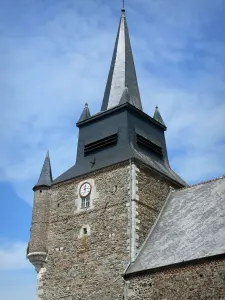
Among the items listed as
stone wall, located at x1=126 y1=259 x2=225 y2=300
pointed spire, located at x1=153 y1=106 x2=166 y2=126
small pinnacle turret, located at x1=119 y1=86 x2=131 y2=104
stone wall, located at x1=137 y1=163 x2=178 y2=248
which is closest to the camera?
stone wall, located at x1=126 y1=259 x2=225 y2=300

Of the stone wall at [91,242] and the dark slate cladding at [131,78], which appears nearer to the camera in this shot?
the stone wall at [91,242]

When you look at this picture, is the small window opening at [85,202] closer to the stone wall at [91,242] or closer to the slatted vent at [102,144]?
the stone wall at [91,242]

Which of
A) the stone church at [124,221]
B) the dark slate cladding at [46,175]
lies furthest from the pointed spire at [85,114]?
the dark slate cladding at [46,175]

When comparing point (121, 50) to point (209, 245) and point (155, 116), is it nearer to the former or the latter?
point (155, 116)

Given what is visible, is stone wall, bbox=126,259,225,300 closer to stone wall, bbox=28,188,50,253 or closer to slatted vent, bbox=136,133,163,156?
stone wall, bbox=28,188,50,253

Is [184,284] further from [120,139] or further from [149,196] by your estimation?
[120,139]

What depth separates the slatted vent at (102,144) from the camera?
73.4 feet

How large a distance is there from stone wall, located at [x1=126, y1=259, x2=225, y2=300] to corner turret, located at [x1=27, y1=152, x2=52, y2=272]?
4.90 meters

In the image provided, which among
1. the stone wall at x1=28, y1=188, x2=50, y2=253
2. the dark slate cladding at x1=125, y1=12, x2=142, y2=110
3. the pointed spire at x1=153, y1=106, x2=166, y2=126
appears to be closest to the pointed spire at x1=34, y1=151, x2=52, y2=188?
the stone wall at x1=28, y1=188, x2=50, y2=253

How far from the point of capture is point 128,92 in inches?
952

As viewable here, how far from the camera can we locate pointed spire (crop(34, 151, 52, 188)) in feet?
74.3

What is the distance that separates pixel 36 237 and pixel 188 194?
653 centimetres

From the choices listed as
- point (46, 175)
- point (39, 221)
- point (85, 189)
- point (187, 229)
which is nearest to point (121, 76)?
point (46, 175)

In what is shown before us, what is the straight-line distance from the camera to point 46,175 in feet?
75.9
